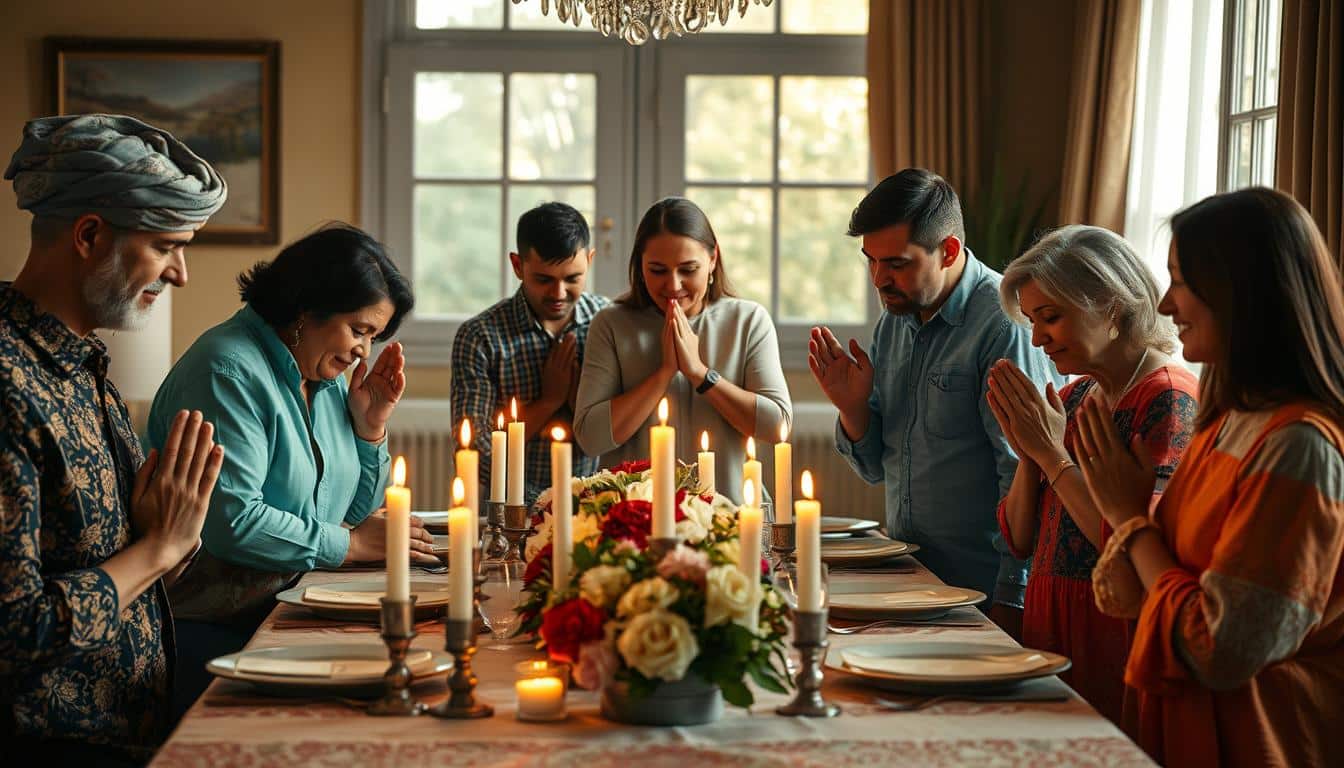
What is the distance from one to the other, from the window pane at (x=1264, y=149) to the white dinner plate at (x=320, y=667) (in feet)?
8.76

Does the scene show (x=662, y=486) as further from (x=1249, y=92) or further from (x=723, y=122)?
(x=723, y=122)

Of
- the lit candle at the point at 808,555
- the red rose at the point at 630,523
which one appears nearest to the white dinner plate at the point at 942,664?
the lit candle at the point at 808,555

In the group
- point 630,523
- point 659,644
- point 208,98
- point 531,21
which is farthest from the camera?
point 531,21

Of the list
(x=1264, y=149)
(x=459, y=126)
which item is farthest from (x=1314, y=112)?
(x=459, y=126)

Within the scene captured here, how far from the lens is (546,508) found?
217 cm

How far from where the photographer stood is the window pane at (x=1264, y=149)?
3.51 meters

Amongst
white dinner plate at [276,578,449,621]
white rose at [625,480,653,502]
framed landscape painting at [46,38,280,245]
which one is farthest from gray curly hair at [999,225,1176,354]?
framed landscape painting at [46,38,280,245]

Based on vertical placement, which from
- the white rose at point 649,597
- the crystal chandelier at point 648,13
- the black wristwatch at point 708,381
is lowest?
the white rose at point 649,597

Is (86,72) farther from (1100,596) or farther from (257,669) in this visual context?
(1100,596)

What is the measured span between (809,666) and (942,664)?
0.86ft

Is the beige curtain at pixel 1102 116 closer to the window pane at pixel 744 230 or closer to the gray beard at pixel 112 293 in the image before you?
the window pane at pixel 744 230

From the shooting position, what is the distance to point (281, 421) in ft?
8.00

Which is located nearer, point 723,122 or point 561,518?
point 561,518

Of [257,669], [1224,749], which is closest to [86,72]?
[257,669]
